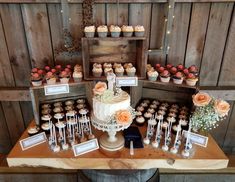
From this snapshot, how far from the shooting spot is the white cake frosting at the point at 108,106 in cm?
108

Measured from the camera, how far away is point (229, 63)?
150cm

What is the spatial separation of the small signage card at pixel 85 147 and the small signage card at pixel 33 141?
22cm

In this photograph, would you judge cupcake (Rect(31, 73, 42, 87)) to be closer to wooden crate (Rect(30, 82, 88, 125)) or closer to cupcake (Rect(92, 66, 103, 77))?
wooden crate (Rect(30, 82, 88, 125))

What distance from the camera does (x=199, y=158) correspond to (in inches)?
45.3

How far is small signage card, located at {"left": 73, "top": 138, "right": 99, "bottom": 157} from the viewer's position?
3.82 feet

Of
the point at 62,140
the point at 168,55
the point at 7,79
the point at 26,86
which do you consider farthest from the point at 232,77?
the point at 7,79

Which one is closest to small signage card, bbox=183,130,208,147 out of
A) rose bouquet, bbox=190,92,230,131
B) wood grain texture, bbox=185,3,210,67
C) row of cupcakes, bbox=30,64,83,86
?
rose bouquet, bbox=190,92,230,131

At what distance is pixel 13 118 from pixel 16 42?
0.61 m

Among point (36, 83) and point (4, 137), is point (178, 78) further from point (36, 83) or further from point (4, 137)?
point (4, 137)

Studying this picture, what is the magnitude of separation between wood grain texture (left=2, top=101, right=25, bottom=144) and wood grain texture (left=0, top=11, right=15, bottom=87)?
172 millimetres

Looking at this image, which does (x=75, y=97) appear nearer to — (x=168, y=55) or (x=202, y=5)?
(x=168, y=55)

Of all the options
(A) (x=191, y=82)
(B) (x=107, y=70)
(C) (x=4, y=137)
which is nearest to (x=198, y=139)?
(A) (x=191, y=82)

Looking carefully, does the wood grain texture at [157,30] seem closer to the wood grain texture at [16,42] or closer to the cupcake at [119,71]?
the cupcake at [119,71]

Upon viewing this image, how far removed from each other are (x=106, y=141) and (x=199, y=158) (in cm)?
51
